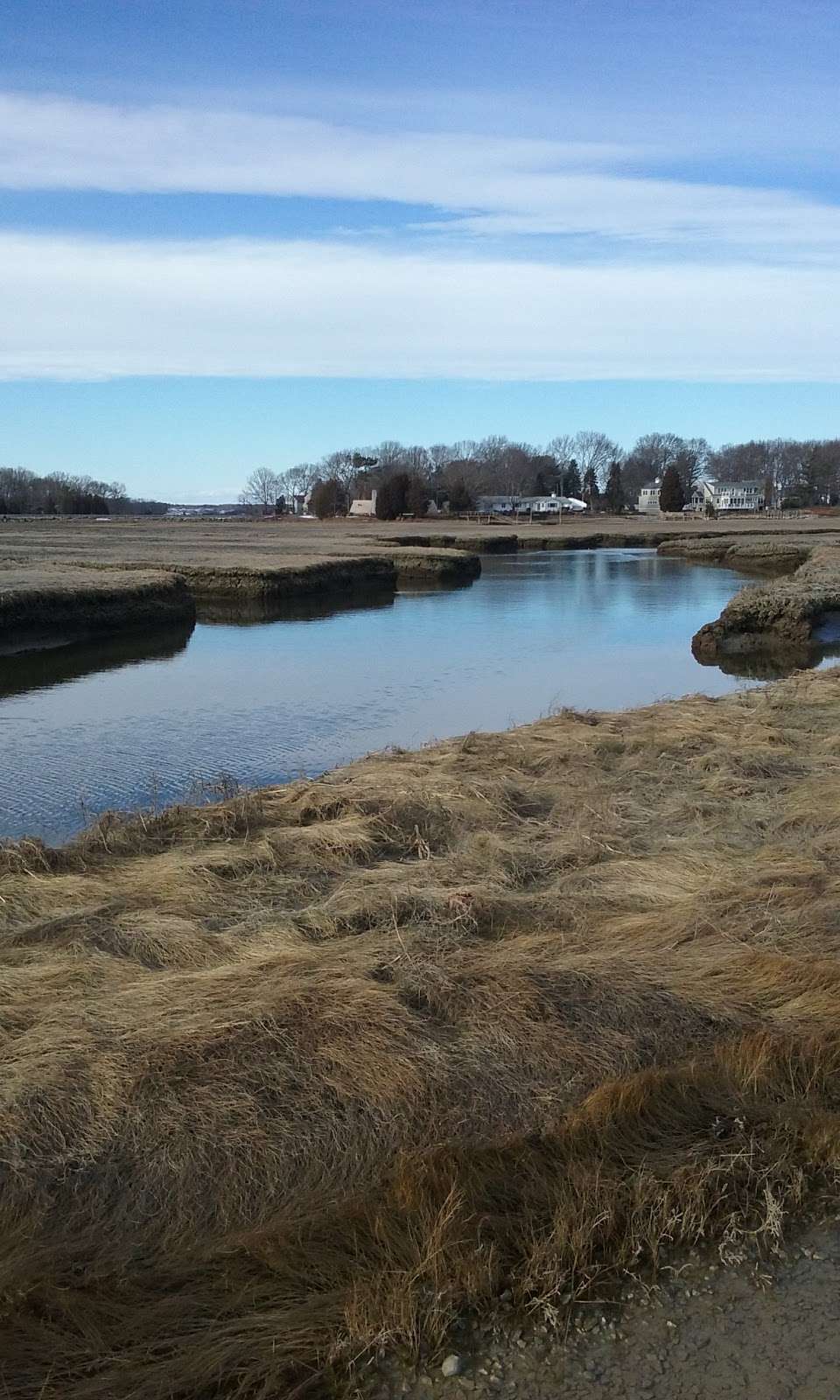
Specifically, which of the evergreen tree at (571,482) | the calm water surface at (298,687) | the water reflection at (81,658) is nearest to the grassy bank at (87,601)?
the water reflection at (81,658)

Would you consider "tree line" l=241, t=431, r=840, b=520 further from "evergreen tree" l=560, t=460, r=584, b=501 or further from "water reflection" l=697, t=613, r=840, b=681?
"water reflection" l=697, t=613, r=840, b=681

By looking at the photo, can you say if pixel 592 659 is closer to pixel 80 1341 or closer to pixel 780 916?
pixel 780 916

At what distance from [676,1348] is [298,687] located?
1532 cm

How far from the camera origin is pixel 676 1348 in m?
3.34

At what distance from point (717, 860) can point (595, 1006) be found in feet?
8.32

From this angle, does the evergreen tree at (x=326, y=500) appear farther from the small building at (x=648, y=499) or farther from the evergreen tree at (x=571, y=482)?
the small building at (x=648, y=499)

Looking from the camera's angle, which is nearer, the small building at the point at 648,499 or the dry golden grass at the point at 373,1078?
the dry golden grass at the point at 373,1078

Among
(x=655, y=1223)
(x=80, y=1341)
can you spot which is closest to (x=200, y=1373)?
(x=80, y=1341)

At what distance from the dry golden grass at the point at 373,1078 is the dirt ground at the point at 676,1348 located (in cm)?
12

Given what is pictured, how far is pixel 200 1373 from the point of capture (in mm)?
3186

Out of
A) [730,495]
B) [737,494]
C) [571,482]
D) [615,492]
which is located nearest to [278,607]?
[615,492]

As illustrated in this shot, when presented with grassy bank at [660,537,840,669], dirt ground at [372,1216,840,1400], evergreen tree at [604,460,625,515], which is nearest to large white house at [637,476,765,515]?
evergreen tree at [604,460,625,515]

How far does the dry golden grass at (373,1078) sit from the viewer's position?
11.5 feet

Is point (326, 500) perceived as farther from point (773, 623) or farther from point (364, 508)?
point (773, 623)
